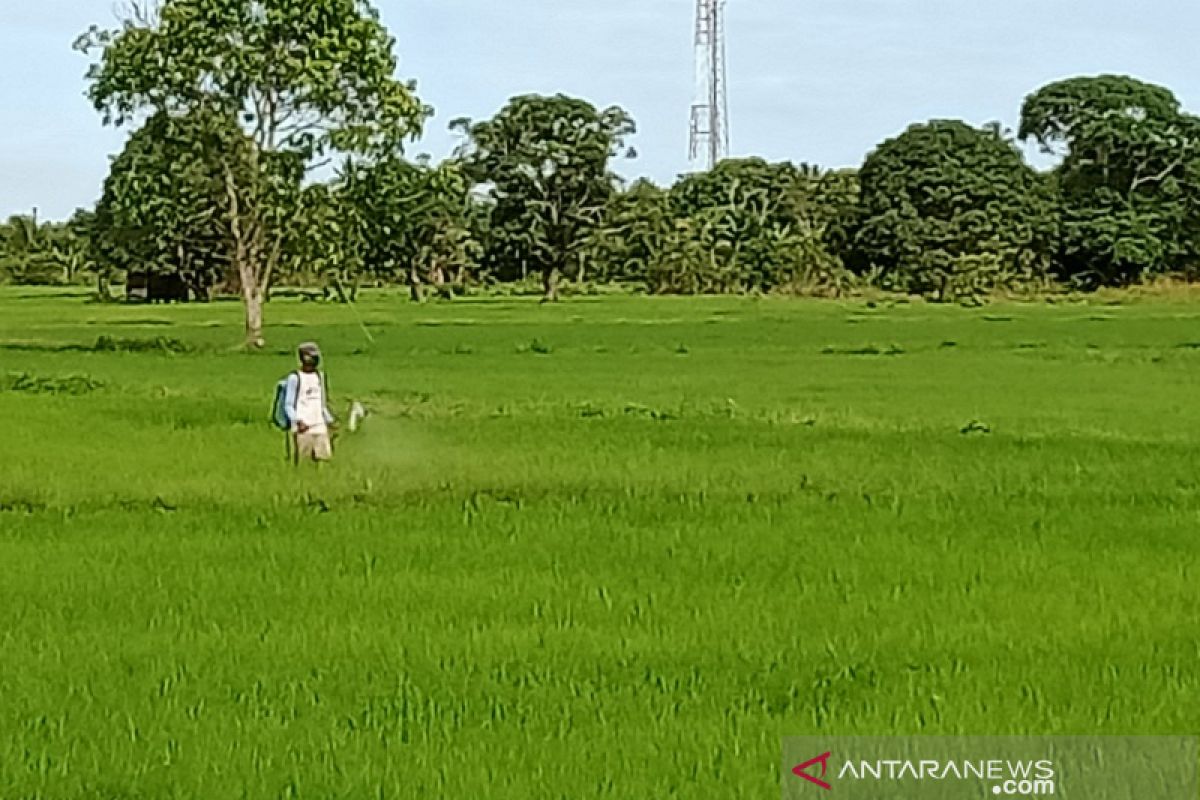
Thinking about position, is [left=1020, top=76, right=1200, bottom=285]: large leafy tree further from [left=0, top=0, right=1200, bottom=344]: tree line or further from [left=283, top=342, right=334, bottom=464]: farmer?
[left=283, top=342, right=334, bottom=464]: farmer

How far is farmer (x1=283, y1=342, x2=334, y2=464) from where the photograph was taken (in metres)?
12.6

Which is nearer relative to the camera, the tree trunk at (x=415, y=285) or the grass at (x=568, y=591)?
the grass at (x=568, y=591)

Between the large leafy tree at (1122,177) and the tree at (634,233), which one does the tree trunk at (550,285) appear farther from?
the large leafy tree at (1122,177)

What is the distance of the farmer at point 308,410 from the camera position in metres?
12.6

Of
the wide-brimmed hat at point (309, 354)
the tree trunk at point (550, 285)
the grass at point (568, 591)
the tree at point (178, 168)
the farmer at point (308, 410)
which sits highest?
the tree at point (178, 168)

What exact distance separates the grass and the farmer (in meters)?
0.32

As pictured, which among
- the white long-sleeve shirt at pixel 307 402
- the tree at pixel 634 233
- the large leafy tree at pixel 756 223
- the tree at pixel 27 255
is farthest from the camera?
the tree at pixel 27 255

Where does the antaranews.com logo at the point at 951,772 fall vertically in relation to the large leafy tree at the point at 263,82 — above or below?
below

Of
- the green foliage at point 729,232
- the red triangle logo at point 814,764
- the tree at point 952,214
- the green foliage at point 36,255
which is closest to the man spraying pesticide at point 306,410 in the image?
the red triangle logo at point 814,764

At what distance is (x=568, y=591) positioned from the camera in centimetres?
824

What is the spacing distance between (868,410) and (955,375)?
642 centimetres

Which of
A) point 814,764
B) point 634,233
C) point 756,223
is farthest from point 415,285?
point 814,764

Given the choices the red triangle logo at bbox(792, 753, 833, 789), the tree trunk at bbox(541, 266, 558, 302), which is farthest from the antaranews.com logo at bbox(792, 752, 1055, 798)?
the tree trunk at bbox(541, 266, 558, 302)

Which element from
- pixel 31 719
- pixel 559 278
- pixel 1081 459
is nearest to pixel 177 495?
pixel 31 719
